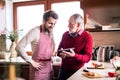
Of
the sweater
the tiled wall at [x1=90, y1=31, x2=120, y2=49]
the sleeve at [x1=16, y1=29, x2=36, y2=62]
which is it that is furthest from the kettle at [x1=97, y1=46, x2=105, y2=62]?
the sleeve at [x1=16, y1=29, x2=36, y2=62]

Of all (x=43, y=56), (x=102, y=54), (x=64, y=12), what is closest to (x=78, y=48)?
(x=43, y=56)

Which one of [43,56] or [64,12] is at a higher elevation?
[64,12]

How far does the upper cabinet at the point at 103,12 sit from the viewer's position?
2.81 metres

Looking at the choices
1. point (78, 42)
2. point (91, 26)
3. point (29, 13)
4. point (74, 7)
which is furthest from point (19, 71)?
point (29, 13)

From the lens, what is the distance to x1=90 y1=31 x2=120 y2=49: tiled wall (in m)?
2.95

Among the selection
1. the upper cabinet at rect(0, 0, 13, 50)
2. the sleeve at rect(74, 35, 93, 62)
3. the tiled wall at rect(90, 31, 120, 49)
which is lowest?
the sleeve at rect(74, 35, 93, 62)

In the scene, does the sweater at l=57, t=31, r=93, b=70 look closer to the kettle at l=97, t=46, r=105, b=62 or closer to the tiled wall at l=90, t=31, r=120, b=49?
the kettle at l=97, t=46, r=105, b=62

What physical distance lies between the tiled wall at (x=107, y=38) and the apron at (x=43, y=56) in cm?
147

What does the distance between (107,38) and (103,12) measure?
1.35ft

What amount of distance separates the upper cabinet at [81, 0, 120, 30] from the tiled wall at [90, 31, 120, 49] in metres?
0.21

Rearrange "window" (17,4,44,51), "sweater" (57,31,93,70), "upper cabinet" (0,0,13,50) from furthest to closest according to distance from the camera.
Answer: "window" (17,4,44,51), "upper cabinet" (0,0,13,50), "sweater" (57,31,93,70)

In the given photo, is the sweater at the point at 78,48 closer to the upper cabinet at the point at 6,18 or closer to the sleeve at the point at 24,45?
the sleeve at the point at 24,45

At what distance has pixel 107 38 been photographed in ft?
9.88

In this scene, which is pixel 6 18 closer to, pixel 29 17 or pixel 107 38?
pixel 29 17
